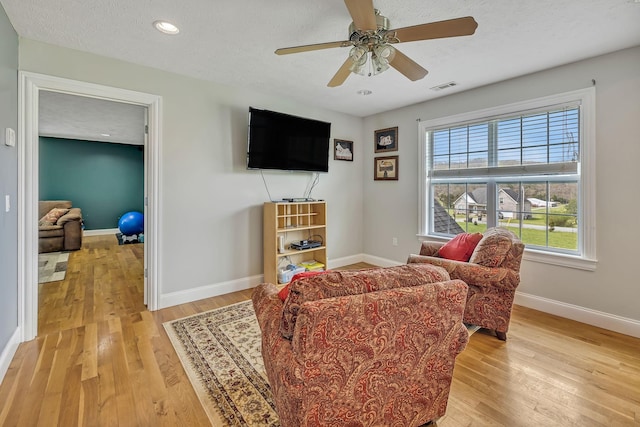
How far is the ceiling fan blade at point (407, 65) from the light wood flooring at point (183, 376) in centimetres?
211

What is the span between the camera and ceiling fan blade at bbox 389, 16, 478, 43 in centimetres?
159

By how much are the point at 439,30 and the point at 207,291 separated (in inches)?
126

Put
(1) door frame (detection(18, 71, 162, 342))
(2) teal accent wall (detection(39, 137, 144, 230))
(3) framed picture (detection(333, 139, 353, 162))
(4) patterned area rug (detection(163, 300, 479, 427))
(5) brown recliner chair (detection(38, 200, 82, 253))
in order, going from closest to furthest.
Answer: (4) patterned area rug (detection(163, 300, 479, 427)) < (1) door frame (detection(18, 71, 162, 342)) < (3) framed picture (detection(333, 139, 353, 162)) < (5) brown recliner chair (detection(38, 200, 82, 253)) < (2) teal accent wall (detection(39, 137, 144, 230))

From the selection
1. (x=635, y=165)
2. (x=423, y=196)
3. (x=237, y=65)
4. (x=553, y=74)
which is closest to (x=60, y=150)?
(x=237, y=65)

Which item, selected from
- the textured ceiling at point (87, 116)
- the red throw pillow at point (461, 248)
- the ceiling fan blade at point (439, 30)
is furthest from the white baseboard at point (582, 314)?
the textured ceiling at point (87, 116)

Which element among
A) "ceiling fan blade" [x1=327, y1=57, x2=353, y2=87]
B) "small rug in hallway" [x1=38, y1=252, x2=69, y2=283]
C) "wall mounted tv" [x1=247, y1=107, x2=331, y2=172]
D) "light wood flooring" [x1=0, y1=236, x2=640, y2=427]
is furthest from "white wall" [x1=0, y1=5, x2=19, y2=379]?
"ceiling fan blade" [x1=327, y1=57, x2=353, y2=87]

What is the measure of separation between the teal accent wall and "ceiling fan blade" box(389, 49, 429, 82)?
26.7 ft

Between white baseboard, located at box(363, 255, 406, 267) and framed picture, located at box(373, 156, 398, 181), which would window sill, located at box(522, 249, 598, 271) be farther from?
framed picture, located at box(373, 156, 398, 181)

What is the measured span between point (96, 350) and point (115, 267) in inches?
108

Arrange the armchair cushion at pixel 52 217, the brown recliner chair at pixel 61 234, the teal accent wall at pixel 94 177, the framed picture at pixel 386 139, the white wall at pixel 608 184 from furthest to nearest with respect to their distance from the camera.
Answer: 1. the teal accent wall at pixel 94 177
2. the armchair cushion at pixel 52 217
3. the brown recliner chair at pixel 61 234
4. the framed picture at pixel 386 139
5. the white wall at pixel 608 184

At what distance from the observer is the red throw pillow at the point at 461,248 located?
2673 mm

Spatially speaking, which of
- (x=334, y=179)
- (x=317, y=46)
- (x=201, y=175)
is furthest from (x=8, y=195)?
(x=334, y=179)

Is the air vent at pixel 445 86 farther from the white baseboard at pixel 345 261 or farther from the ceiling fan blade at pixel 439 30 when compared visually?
the white baseboard at pixel 345 261

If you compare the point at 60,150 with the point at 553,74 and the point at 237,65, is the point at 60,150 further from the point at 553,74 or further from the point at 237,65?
the point at 553,74
